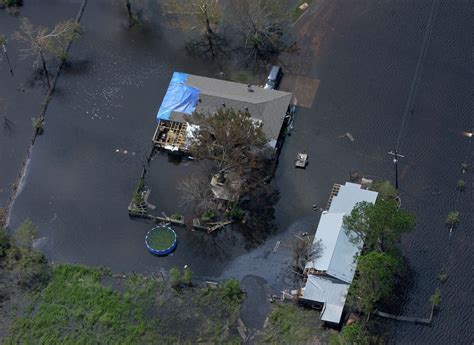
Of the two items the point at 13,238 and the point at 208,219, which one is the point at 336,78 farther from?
the point at 13,238

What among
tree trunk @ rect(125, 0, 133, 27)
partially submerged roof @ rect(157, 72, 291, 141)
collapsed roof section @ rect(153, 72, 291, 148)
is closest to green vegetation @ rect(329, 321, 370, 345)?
collapsed roof section @ rect(153, 72, 291, 148)

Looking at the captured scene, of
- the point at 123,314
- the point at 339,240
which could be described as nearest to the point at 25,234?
the point at 123,314

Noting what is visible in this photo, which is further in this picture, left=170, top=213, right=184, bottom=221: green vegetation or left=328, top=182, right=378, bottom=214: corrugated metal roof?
left=170, top=213, right=184, bottom=221: green vegetation

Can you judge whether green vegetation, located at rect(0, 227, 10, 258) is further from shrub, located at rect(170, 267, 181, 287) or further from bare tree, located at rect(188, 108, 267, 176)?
bare tree, located at rect(188, 108, 267, 176)

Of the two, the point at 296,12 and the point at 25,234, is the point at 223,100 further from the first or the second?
the point at 25,234

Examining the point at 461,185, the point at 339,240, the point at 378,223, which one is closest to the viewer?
the point at 378,223

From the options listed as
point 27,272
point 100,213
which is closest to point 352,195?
point 100,213
